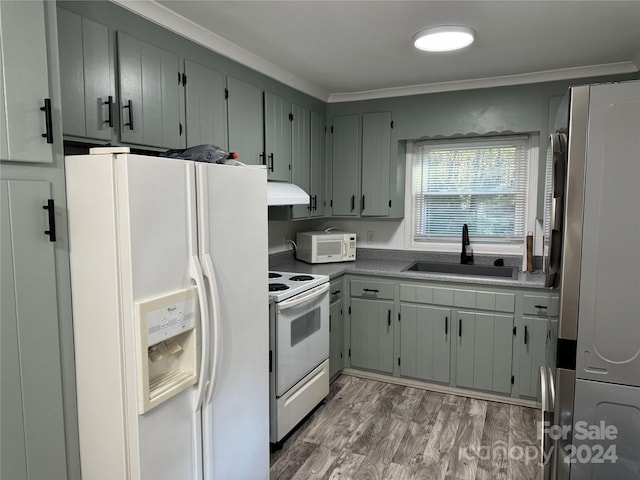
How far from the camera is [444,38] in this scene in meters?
2.38

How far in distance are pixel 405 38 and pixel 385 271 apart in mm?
1701

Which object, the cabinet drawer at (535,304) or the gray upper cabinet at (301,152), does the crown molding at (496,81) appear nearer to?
the gray upper cabinet at (301,152)

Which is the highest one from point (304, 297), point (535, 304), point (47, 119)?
point (47, 119)

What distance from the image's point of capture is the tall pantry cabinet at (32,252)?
121cm

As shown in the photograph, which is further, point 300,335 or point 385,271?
point 385,271

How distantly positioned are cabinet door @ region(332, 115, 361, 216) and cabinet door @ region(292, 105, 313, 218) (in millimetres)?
371

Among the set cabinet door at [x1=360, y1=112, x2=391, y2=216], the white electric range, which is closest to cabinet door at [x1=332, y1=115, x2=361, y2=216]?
cabinet door at [x1=360, y1=112, x2=391, y2=216]

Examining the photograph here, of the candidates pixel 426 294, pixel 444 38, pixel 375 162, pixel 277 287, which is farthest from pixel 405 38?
pixel 426 294

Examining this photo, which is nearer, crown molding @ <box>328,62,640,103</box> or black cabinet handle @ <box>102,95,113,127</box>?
black cabinet handle @ <box>102,95,113,127</box>

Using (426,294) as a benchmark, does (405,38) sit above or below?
above

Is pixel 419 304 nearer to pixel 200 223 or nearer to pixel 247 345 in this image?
pixel 247 345

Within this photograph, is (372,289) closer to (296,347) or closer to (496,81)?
(296,347)

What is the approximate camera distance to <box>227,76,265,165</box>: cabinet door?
266cm

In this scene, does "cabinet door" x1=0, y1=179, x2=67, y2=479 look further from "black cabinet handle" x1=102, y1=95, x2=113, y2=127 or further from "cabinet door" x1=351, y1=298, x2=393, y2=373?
"cabinet door" x1=351, y1=298, x2=393, y2=373
